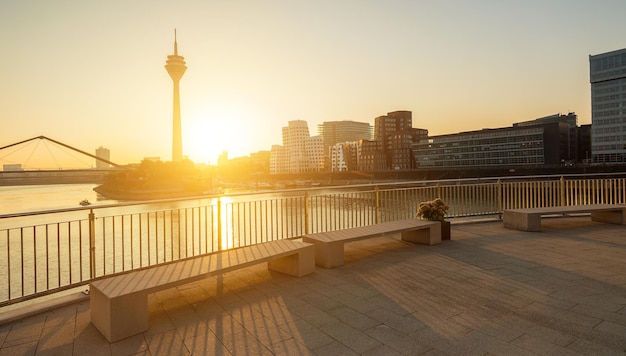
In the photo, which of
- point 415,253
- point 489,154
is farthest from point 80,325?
point 489,154

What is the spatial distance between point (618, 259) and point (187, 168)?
95.6m

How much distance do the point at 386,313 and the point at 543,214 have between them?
7.05m

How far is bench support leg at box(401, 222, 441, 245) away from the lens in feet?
24.0

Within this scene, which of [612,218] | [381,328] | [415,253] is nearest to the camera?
[381,328]

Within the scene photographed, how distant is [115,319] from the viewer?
3436 millimetres

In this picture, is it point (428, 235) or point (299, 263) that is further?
point (428, 235)

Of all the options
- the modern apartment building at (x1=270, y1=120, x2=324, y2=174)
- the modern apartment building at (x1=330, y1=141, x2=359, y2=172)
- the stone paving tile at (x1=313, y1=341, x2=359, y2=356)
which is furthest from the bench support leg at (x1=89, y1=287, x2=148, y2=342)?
the modern apartment building at (x1=270, y1=120, x2=324, y2=174)

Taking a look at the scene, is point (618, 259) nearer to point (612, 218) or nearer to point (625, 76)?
point (612, 218)

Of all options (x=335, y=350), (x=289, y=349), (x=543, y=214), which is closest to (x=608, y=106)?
(x=543, y=214)

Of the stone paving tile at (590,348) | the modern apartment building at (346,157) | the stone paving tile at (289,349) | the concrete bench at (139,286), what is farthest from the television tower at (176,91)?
the stone paving tile at (590,348)

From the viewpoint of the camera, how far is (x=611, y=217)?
9500mm

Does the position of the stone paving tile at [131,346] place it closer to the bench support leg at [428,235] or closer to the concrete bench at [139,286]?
the concrete bench at [139,286]

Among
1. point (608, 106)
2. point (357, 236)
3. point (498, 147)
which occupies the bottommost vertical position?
point (357, 236)

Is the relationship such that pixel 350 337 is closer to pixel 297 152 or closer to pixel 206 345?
pixel 206 345
